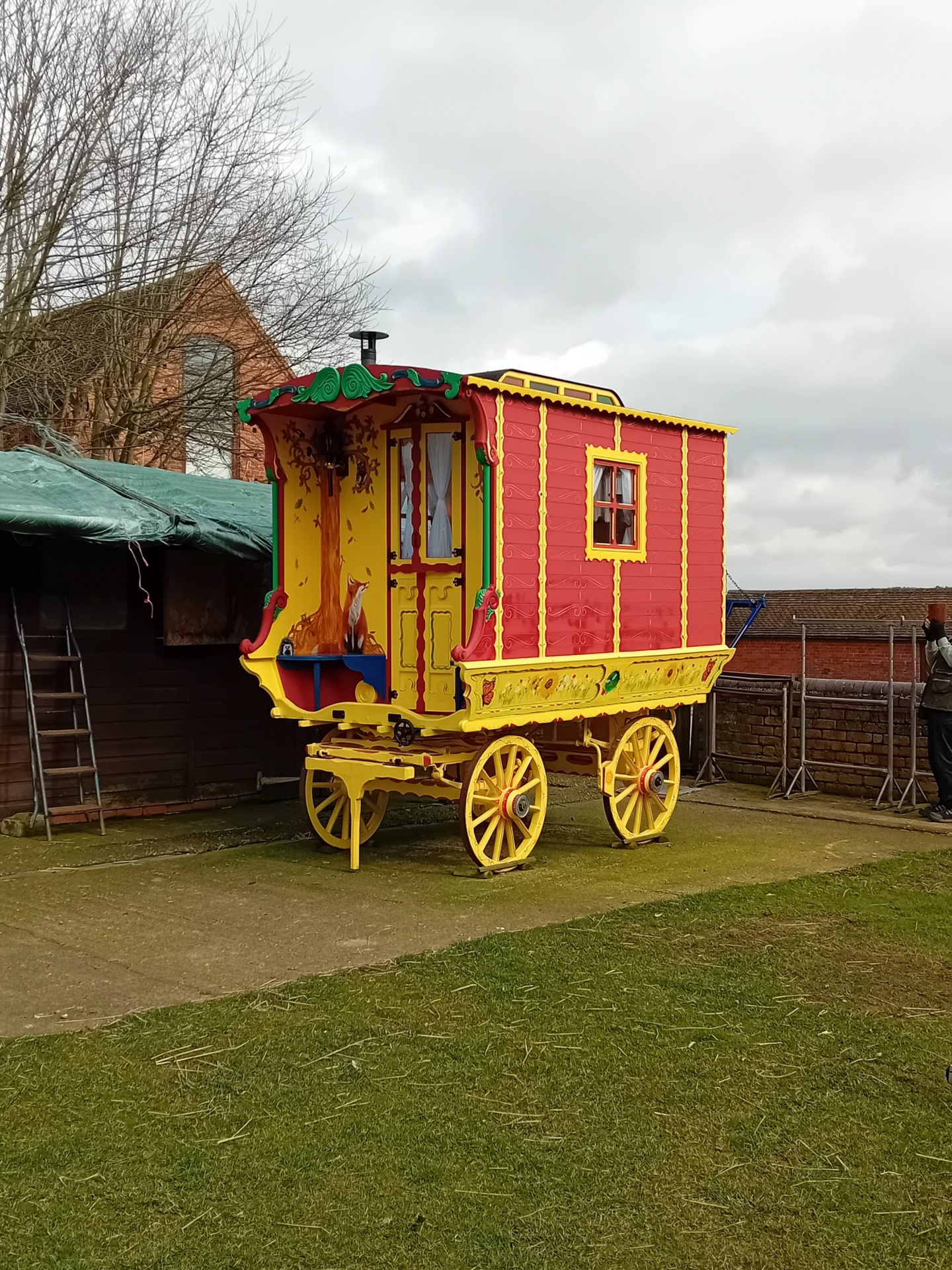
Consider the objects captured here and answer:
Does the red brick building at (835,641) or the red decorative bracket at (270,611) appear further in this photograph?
the red brick building at (835,641)

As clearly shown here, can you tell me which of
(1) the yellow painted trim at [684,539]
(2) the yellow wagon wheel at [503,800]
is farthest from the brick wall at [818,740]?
(2) the yellow wagon wheel at [503,800]

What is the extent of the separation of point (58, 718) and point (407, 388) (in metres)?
4.41

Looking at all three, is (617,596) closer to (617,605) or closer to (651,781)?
(617,605)

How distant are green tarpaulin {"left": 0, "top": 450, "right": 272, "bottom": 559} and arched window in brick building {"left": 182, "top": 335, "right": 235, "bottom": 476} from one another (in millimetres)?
9107

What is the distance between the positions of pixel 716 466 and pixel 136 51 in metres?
12.0

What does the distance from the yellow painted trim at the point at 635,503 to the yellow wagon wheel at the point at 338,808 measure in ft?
7.66

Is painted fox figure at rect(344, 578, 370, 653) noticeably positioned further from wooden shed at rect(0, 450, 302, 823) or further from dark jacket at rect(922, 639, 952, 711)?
dark jacket at rect(922, 639, 952, 711)

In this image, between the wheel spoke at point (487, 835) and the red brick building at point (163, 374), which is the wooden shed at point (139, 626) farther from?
the red brick building at point (163, 374)

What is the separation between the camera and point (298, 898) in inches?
304

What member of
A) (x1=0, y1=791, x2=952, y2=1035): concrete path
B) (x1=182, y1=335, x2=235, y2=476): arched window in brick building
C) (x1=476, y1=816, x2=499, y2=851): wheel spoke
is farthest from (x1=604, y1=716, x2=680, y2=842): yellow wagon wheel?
(x1=182, y1=335, x2=235, y2=476): arched window in brick building

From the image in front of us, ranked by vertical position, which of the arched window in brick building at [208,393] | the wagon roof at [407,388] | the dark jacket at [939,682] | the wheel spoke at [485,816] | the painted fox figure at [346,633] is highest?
the arched window in brick building at [208,393]

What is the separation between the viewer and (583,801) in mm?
12203

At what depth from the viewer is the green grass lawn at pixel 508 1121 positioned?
11.1ft

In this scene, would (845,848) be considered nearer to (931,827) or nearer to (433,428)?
(931,827)
